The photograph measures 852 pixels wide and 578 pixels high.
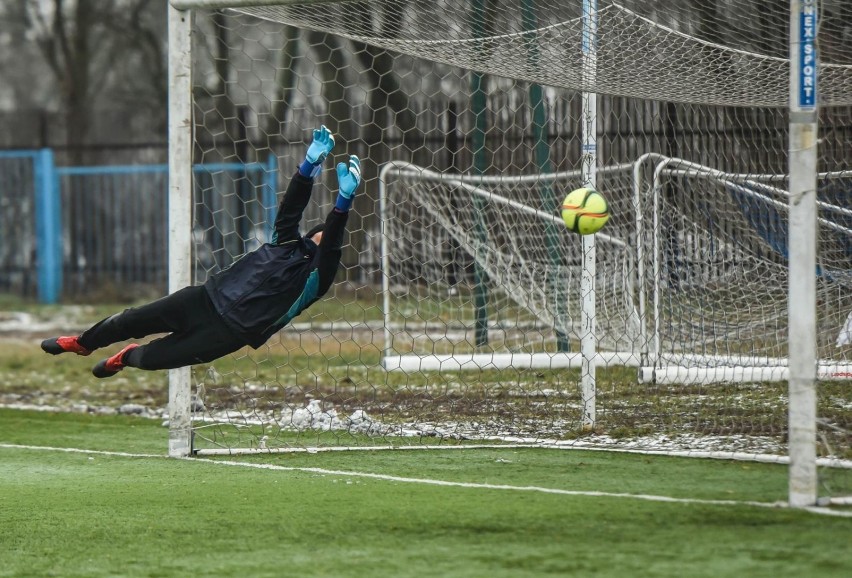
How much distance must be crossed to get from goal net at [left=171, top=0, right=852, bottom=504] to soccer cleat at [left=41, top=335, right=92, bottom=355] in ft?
2.72

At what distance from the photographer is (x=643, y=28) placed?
7.62 m

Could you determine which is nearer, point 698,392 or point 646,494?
point 646,494

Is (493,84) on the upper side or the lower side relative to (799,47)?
upper

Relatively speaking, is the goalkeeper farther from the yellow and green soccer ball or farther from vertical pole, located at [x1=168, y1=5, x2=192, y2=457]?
the yellow and green soccer ball

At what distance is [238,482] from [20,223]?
18740 mm

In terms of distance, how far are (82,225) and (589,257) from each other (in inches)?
682

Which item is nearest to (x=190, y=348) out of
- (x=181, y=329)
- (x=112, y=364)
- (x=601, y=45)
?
(x=181, y=329)

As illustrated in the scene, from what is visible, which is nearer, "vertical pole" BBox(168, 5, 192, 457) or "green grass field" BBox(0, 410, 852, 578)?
"green grass field" BBox(0, 410, 852, 578)

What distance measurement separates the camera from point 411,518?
5465 mm

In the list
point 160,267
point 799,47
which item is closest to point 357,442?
point 799,47

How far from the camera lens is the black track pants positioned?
23.8 feet

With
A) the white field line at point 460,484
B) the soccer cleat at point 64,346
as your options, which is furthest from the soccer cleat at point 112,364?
the white field line at point 460,484

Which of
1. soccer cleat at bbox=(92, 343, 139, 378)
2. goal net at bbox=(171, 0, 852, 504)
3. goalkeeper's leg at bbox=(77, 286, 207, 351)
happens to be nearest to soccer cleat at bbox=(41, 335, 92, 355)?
soccer cleat at bbox=(92, 343, 139, 378)

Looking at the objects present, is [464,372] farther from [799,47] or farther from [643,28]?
[799,47]
